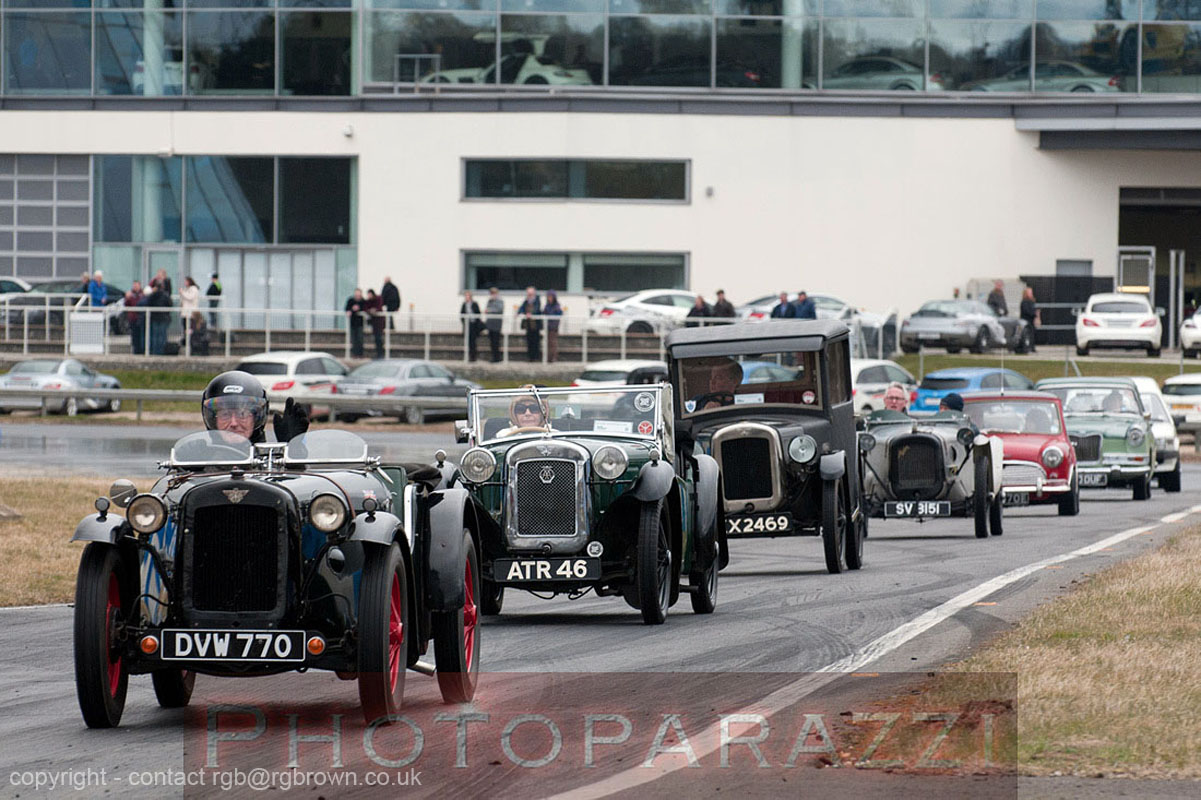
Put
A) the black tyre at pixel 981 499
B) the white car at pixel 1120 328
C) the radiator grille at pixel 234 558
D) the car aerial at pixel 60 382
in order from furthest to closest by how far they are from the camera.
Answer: the white car at pixel 1120 328 < the car aerial at pixel 60 382 < the black tyre at pixel 981 499 < the radiator grille at pixel 234 558

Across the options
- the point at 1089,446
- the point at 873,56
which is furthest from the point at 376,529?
the point at 873,56

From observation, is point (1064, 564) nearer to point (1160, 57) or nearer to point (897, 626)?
point (897, 626)

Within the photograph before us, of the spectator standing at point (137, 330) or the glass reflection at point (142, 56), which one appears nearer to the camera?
the spectator standing at point (137, 330)

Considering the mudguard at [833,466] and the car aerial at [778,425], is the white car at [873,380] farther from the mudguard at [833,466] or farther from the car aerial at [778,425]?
the mudguard at [833,466]

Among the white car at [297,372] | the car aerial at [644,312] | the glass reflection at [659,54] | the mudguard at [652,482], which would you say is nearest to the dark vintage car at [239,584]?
the mudguard at [652,482]

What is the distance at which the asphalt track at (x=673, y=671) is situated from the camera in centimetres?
707

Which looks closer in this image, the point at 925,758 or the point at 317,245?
the point at 925,758

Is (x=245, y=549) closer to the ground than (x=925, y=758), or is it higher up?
higher up

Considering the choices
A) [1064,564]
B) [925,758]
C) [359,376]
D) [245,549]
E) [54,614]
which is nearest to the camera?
[925,758]

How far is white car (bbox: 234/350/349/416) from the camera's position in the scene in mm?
40438

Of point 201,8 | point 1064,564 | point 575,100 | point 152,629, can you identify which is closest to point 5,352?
point 201,8

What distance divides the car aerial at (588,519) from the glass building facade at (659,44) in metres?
44.4

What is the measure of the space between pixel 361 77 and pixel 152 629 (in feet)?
163

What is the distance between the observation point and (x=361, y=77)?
2219 inches
